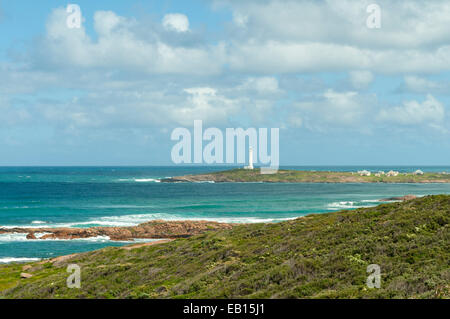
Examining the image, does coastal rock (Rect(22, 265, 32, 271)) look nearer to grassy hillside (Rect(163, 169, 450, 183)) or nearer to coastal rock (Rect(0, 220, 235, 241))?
coastal rock (Rect(0, 220, 235, 241))

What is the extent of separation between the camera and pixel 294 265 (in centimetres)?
1880

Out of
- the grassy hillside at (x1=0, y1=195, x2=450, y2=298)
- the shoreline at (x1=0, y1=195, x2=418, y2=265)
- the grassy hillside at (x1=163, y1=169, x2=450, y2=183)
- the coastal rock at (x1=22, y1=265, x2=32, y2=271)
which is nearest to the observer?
the grassy hillside at (x1=0, y1=195, x2=450, y2=298)

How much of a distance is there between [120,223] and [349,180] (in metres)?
137

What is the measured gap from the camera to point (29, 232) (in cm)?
5600

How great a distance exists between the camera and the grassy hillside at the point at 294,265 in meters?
16.0

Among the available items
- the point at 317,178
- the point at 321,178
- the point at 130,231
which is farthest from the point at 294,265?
the point at 317,178

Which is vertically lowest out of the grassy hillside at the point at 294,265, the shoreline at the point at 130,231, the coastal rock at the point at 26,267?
the shoreline at the point at 130,231

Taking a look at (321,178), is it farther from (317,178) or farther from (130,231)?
(130,231)

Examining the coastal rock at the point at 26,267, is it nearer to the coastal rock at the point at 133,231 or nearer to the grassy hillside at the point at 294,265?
the grassy hillside at the point at 294,265

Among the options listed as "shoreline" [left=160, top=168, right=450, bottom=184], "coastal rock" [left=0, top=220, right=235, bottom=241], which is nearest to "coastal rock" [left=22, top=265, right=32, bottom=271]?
"coastal rock" [left=0, top=220, right=235, bottom=241]

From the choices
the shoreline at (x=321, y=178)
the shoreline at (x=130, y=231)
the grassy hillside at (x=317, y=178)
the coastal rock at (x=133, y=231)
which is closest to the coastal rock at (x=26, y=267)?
the shoreline at (x=130, y=231)

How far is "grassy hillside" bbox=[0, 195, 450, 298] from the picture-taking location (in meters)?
16.0

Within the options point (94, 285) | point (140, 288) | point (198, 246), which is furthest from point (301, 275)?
point (198, 246)
